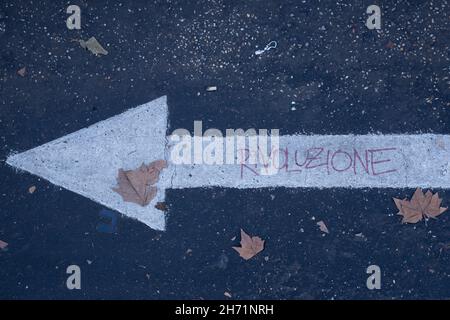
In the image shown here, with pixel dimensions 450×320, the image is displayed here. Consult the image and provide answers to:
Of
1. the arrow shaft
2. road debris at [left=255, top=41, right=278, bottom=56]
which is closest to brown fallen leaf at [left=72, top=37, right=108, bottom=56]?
the arrow shaft

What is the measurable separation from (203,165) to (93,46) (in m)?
1.26

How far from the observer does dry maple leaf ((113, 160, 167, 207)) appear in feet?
8.86

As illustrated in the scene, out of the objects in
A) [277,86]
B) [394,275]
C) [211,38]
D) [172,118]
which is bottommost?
[394,275]

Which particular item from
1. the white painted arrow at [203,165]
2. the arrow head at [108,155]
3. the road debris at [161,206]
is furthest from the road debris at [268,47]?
the road debris at [161,206]

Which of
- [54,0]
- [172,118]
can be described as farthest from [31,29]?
[172,118]

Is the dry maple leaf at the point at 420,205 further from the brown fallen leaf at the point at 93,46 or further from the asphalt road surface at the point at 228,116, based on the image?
the brown fallen leaf at the point at 93,46

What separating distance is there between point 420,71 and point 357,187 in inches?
39.5

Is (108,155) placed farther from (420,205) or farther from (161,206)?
(420,205)

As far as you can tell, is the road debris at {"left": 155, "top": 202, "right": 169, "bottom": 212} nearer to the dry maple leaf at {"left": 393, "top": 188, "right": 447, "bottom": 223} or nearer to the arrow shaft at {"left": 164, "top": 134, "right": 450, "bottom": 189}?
the arrow shaft at {"left": 164, "top": 134, "right": 450, "bottom": 189}

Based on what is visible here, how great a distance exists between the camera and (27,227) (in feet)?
9.05

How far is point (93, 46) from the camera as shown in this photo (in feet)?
8.87

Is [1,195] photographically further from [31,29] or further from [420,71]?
[420,71]

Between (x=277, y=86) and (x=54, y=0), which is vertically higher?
(x=54, y=0)

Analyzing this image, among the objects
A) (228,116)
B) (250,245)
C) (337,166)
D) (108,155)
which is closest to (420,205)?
(337,166)
